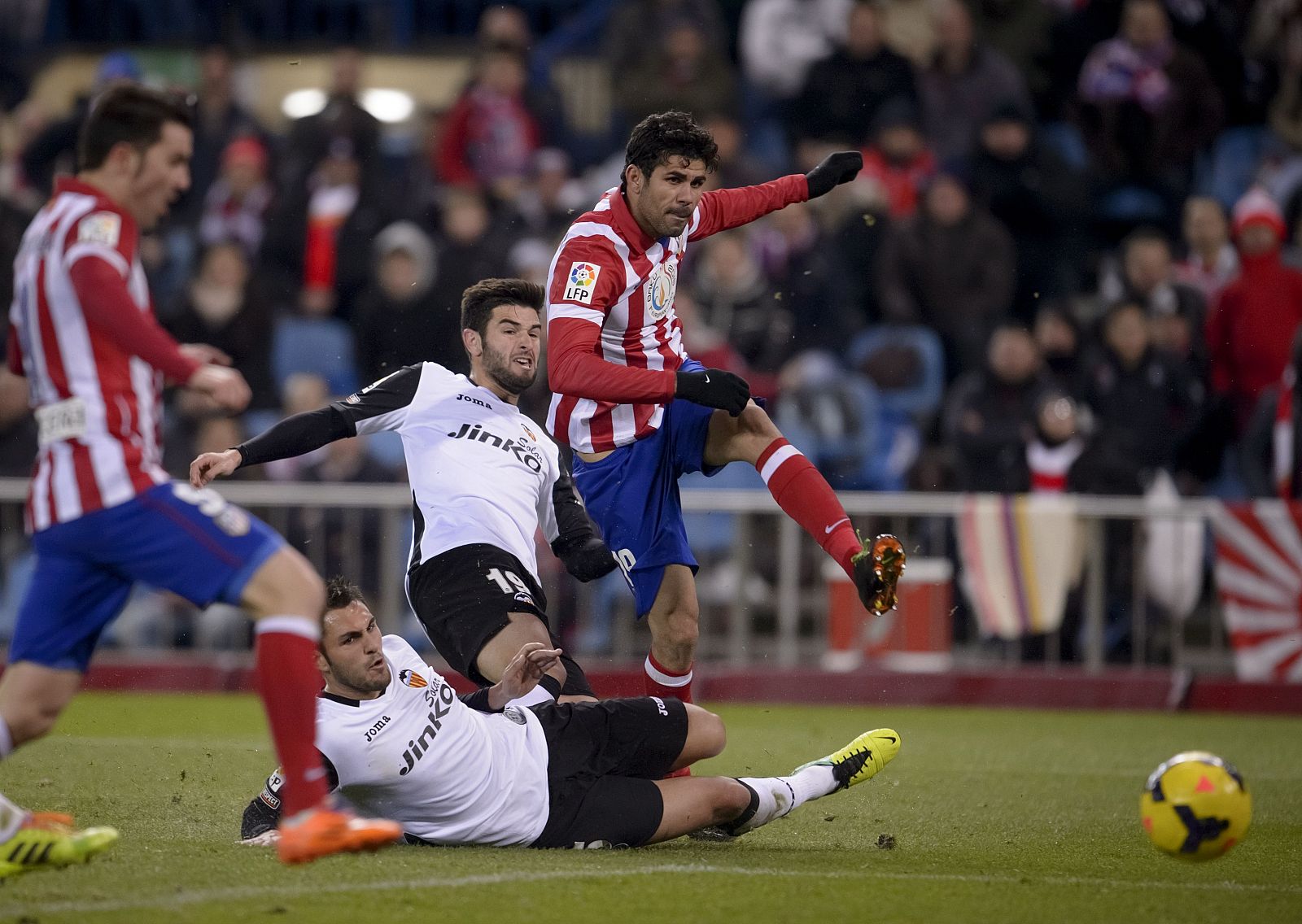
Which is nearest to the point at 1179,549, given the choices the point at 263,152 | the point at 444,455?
the point at 444,455

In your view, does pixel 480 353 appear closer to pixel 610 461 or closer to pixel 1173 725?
pixel 610 461

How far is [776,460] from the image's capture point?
7230 mm

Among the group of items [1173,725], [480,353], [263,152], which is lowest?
[1173,725]

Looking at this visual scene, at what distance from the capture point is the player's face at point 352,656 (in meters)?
5.74

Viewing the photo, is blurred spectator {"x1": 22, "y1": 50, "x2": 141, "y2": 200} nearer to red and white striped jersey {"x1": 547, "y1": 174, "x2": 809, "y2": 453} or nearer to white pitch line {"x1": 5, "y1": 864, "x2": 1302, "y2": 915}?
red and white striped jersey {"x1": 547, "y1": 174, "x2": 809, "y2": 453}

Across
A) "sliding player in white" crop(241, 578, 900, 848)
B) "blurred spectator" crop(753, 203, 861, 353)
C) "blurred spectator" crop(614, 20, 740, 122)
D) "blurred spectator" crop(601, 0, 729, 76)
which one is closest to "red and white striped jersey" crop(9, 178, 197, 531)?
"sliding player in white" crop(241, 578, 900, 848)

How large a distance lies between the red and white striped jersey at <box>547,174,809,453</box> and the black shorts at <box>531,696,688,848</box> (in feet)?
4.28

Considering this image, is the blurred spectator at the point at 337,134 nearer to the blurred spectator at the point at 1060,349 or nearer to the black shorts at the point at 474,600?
the blurred spectator at the point at 1060,349

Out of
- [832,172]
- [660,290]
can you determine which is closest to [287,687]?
[660,290]

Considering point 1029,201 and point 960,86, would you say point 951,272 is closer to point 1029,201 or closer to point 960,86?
point 1029,201

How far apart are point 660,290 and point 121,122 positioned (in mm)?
2840

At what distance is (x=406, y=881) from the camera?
5219mm

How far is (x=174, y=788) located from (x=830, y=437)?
20.7 feet

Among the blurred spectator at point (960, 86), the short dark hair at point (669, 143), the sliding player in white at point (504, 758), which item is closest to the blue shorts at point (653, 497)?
the short dark hair at point (669, 143)
